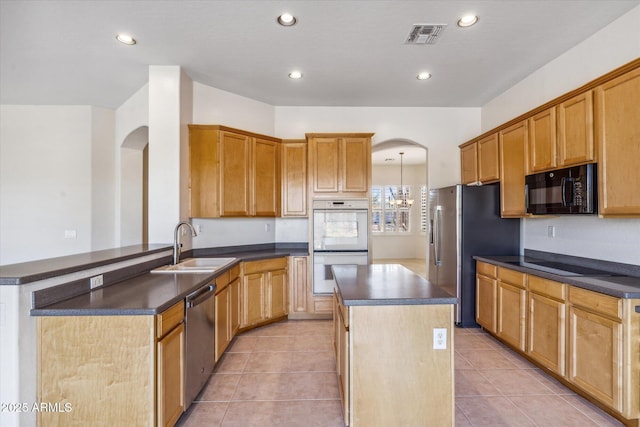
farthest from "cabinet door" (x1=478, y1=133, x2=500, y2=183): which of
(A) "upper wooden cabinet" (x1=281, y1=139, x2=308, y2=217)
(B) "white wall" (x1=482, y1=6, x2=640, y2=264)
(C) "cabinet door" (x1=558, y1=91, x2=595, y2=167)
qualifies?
(A) "upper wooden cabinet" (x1=281, y1=139, x2=308, y2=217)

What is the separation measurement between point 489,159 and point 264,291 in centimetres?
319

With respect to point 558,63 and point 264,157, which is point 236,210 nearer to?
point 264,157

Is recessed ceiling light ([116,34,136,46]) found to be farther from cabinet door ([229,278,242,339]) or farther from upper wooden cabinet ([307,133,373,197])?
cabinet door ([229,278,242,339])

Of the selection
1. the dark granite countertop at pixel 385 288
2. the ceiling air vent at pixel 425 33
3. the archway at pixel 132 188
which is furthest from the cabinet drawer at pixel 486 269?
the archway at pixel 132 188

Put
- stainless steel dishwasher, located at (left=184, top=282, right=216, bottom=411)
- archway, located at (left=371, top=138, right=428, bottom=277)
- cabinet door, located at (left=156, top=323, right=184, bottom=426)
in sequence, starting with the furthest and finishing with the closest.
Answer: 1. archway, located at (left=371, top=138, right=428, bottom=277)
2. stainless steel dishwasher, located at (left=184, top=282, right=216, bottom=411)
3. cabinet door, located at (left=156, top=323, right=184, bottom=426)

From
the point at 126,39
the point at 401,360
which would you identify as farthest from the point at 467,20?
the point at 126,39

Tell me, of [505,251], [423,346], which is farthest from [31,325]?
[505,251]

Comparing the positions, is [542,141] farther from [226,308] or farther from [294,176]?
[226,308]

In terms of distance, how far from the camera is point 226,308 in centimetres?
301

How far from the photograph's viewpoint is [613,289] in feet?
6.43

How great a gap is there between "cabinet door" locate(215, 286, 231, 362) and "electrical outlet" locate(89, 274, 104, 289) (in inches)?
34.9

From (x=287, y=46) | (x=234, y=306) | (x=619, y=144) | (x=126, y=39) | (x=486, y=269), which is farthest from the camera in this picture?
(x=486, y=269)

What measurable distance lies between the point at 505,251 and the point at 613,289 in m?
1.71

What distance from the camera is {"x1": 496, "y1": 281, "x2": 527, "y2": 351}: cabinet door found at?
284cm
